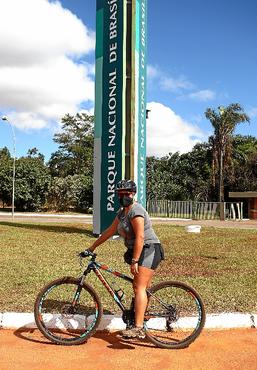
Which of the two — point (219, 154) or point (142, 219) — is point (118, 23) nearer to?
point (142, 219)

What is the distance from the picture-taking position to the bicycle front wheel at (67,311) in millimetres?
5176

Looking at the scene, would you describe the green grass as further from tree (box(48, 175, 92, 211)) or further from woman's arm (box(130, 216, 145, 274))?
tree (box(48, 175, 92, 211))

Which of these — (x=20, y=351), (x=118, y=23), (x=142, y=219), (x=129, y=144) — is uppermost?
(x=118, y=23)

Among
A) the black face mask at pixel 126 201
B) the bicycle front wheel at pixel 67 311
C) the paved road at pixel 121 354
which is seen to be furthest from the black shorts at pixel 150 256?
the paved road at pixel 121 354

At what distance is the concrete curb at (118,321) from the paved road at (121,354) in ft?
0.56

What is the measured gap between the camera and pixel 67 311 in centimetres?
548

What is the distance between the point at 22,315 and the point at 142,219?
208 centimetres

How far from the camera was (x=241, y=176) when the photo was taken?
49.1 m

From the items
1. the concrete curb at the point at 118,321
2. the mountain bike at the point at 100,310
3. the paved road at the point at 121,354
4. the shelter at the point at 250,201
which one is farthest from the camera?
the shelter at the point at 250,201

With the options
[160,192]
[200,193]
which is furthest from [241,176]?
[160,192]

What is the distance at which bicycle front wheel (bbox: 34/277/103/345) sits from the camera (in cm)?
518

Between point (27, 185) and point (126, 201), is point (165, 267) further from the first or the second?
point (27, 185)

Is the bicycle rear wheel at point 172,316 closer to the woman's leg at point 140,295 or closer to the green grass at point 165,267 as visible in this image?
the woman's leg at point 140,295

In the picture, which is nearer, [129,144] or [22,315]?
[22,315]
